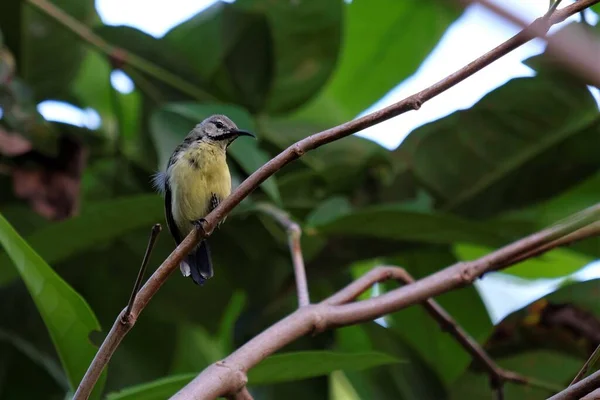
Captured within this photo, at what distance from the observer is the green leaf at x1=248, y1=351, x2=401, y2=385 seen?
1442mm

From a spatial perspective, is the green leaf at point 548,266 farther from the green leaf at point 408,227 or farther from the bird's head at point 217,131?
the bird's head at point 217,131

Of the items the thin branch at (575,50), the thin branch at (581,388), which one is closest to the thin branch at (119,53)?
Result: the thin branch at (581,388)

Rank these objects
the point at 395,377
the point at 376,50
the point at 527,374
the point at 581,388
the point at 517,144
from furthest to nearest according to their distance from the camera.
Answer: the point at 376,50 < the point at 517,144 < the point at 395,377 < the point at 527,374 < the point at 581,388

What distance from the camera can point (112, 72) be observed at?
7.44 ft

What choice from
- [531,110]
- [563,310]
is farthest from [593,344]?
[531,110]

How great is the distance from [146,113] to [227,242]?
1.44 ft

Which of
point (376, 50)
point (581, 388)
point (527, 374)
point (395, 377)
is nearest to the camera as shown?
point (581, 388)

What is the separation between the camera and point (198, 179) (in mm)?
1792

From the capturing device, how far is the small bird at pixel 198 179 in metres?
1.77

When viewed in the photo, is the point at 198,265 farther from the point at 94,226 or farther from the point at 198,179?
the point at 94,226

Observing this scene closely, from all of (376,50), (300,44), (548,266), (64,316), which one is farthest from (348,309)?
(376,50)

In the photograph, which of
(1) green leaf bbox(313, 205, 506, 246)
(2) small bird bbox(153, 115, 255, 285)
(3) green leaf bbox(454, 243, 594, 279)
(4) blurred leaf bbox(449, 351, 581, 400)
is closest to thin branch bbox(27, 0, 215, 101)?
(2) small bird bbox(153, 115, 255, 285)

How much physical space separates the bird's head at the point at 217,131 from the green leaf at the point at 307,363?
55 centimetres

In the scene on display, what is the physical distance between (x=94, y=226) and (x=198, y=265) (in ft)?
0.99
